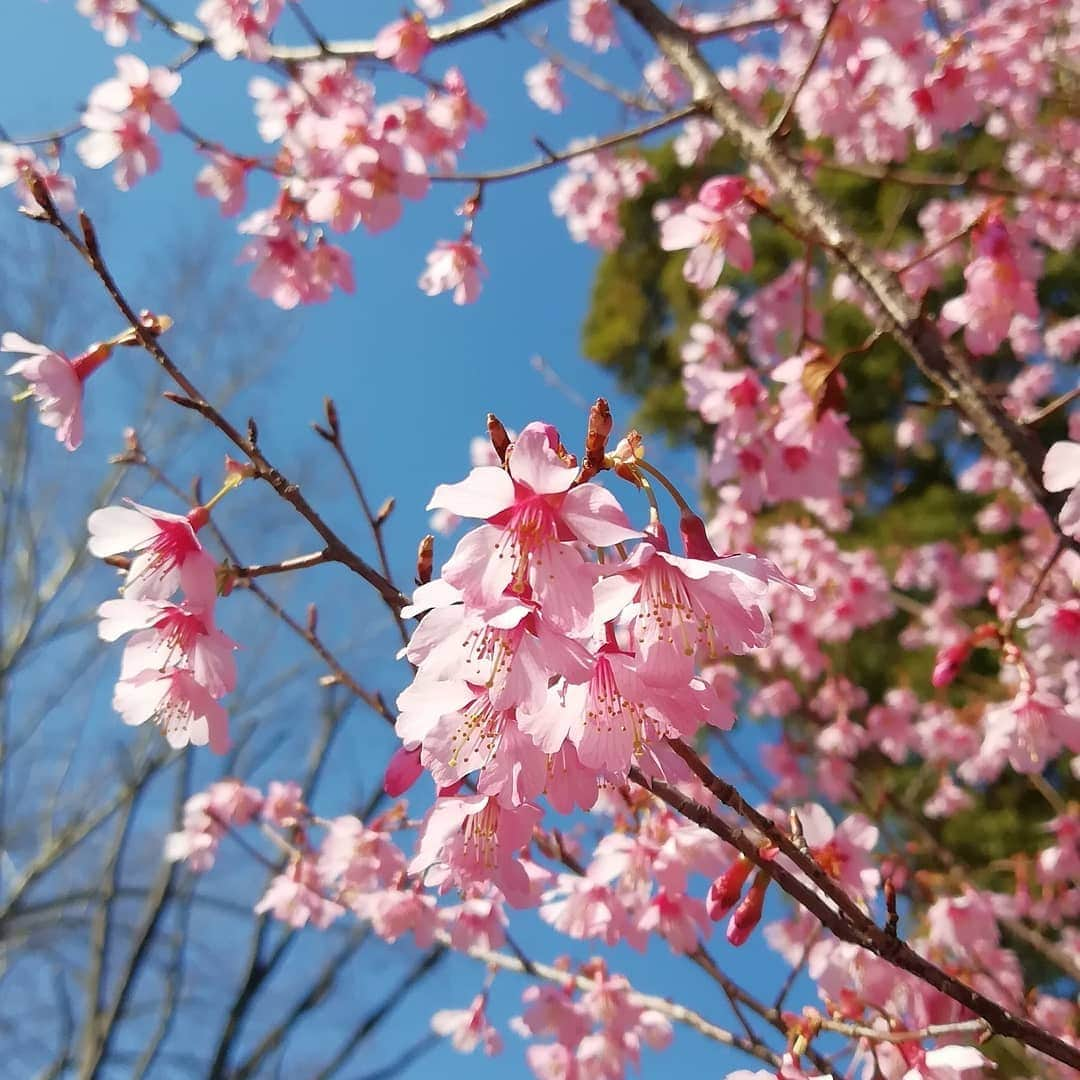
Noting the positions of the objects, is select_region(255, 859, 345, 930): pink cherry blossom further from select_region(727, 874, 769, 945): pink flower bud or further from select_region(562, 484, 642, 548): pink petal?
select_region(562, 484, 642, 548): pink petal

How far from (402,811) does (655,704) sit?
1.06 m

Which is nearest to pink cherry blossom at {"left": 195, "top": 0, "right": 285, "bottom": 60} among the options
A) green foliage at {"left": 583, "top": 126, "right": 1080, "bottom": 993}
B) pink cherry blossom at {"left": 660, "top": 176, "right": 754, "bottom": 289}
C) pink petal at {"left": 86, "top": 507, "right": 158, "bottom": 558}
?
pink cherry blossom at {"left": 660, "top": 176, "right": 754, "bottom": 289}

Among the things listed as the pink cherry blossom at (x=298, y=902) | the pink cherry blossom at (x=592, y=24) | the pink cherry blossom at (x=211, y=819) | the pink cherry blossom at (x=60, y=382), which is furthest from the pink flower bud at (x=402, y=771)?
the pink cherry blossom at (x=592, y=24)

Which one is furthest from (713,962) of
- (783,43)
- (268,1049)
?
(268,1049)

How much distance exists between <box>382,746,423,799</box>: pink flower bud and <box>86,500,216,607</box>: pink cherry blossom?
0.85 feet

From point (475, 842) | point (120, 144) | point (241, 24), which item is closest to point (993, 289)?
point (475, 842)

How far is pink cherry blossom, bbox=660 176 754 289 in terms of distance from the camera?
163 cm

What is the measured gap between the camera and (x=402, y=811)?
1.65 metres

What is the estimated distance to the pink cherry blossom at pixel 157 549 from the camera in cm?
88

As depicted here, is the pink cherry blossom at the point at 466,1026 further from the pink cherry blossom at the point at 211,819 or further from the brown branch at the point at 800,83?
the brown branch at the point at 800,83

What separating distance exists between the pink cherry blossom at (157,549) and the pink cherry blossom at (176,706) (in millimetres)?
113

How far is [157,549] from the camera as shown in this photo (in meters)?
0.91

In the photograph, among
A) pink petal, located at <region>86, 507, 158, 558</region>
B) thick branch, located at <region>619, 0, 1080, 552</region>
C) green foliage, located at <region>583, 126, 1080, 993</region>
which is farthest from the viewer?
green foliage, located at <region>583, 126, 1080, 993</region>

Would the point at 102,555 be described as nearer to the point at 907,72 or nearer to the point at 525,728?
the point at 525,728
